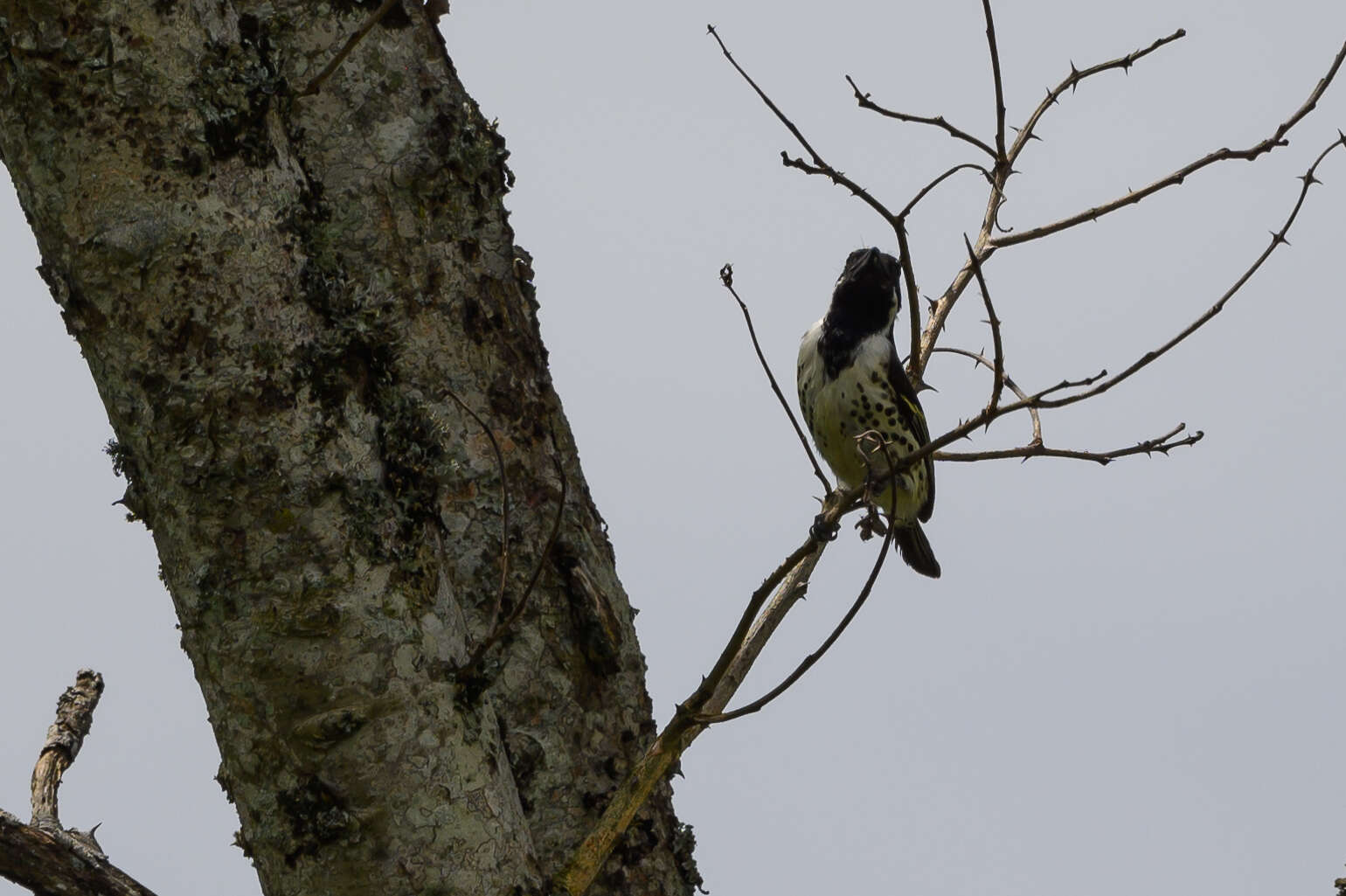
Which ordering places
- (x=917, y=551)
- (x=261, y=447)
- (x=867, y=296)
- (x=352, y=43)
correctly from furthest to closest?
(x=917, y=551) → (x=867, y=296) → (x=352, y=43) → (x=261, y=447)

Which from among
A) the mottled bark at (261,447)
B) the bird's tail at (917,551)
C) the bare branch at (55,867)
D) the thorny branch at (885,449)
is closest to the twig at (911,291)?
the thorny branch at (885,449)

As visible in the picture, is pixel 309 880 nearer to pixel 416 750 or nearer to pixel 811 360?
pixel 416 750

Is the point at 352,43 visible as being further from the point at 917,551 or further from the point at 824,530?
the point at 917,551

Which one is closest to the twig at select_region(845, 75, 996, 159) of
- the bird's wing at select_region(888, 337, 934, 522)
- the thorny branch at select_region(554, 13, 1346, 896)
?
the thorny branch at select_region(554, 13, 1346, 896)

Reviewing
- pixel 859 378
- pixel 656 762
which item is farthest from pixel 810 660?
pixel 859 378

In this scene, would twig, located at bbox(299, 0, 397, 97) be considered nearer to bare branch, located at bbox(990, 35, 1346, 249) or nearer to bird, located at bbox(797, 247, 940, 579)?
bare branch, located at bbox(990, 35, 1346, 249)

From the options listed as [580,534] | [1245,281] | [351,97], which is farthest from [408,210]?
[1245,281]

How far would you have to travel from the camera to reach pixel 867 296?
581 cm

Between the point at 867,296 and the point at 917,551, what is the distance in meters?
1.50

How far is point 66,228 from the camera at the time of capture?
2.07 metres

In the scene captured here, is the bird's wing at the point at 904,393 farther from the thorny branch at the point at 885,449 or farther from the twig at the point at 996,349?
the twig at the point at 996,349

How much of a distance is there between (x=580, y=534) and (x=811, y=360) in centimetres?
308

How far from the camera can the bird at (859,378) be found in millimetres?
5574

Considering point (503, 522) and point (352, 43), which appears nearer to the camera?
point (352, 43)
